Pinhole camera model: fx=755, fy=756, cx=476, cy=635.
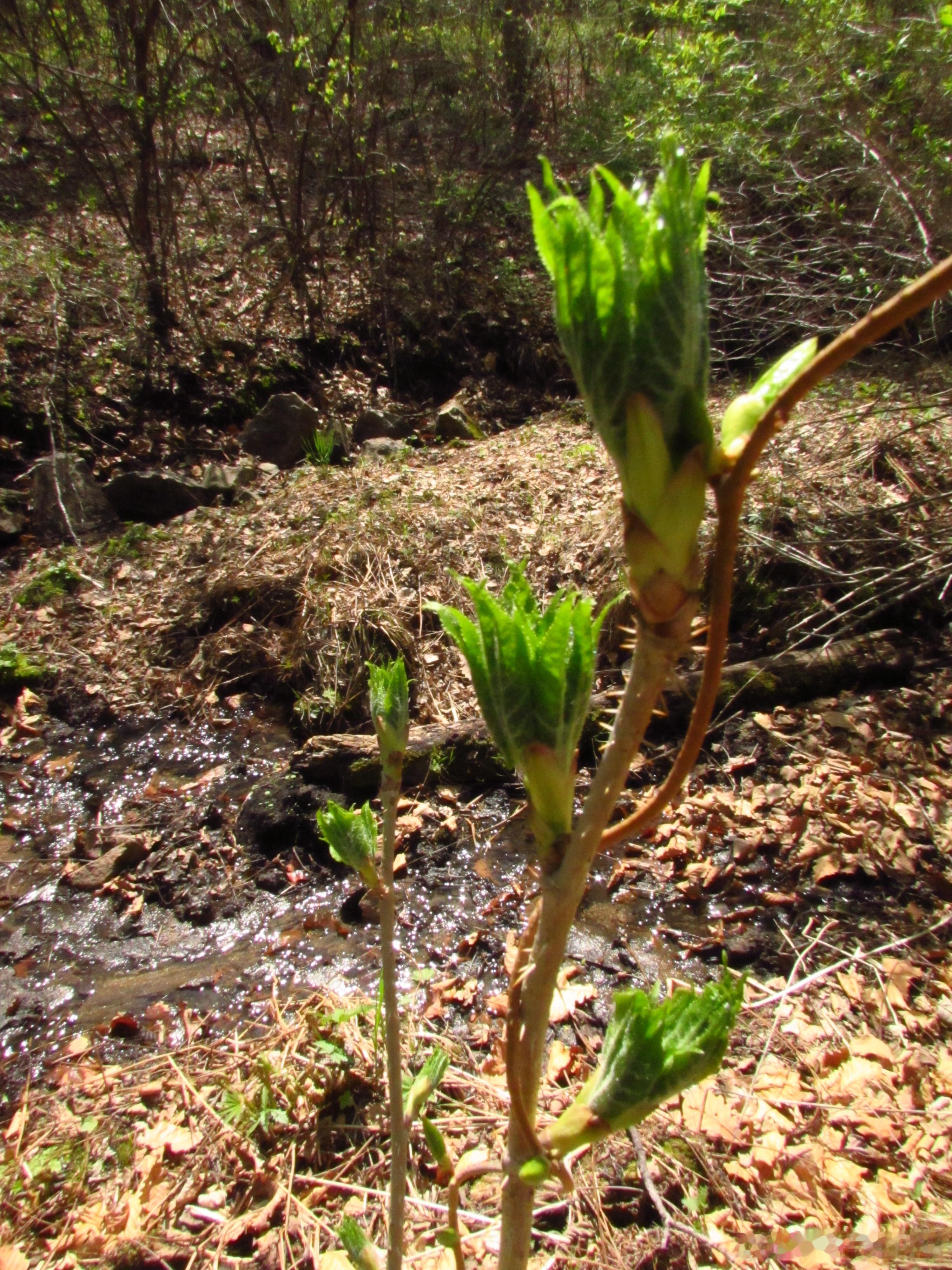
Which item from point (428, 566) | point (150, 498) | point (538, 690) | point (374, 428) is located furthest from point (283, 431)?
point (538, 690)

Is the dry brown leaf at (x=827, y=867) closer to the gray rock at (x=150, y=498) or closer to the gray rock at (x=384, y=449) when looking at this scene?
the gray rock at (x=384, y=449)

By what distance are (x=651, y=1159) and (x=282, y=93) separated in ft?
29.1

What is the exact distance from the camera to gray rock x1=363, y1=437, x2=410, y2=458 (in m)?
6.26

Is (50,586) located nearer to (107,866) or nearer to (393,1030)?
(107,866)

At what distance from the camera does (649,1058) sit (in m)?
0.59

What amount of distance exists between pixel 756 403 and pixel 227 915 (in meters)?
3.13

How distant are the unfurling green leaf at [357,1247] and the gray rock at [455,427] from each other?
642 cm

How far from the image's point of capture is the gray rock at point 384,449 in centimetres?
626

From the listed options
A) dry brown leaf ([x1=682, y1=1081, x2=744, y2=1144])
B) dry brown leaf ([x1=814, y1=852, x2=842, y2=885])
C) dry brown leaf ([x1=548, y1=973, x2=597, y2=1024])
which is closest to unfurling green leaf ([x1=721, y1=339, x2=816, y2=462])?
dry brown leaf ([x1=682, y1=1081, x2=744, y2=1144])

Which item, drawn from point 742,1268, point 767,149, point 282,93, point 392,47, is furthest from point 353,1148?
point 392,47

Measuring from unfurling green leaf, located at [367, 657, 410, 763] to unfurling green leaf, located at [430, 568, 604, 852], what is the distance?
0.35m

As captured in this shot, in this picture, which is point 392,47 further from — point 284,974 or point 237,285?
point 284,974

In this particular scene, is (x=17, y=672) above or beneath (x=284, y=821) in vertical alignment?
above

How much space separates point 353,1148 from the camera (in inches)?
75.3
